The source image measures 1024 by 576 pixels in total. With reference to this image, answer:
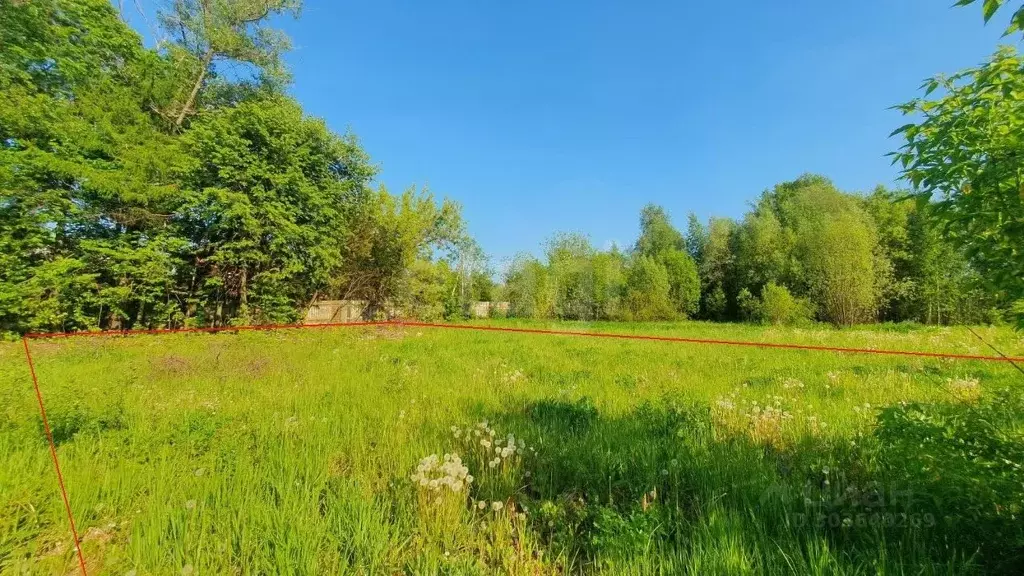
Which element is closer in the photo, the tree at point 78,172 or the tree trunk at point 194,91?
the tree at point 78,172

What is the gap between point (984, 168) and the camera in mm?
2203

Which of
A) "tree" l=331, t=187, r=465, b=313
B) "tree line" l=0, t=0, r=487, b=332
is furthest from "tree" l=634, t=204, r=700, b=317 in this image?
"tree line" l=0, t=0, r=487, b=332

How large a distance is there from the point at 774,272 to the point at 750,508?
39807 mm

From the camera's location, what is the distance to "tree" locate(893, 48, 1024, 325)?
6.80ft

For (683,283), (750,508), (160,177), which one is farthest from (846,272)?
(160,177)

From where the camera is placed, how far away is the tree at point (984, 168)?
207 cm

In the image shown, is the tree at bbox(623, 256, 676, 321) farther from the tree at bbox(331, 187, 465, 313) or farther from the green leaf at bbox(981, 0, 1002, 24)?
the green leaf at bbox(981, 0, 1002, 24)

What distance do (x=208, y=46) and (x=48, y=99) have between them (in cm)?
862

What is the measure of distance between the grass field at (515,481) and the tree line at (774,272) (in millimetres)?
27573

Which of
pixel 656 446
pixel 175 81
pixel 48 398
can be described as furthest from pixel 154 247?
pixel 656 446

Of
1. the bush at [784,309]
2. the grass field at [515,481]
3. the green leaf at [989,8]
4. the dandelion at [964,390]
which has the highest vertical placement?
the green leaf at [989,8]

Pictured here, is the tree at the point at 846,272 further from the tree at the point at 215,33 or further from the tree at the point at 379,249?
the tree at the point at 215,33

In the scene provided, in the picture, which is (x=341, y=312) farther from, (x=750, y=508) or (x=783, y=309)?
(x=783, y=309)

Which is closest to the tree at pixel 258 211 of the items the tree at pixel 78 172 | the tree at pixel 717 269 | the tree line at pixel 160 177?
the tree line at pixel 160 177
